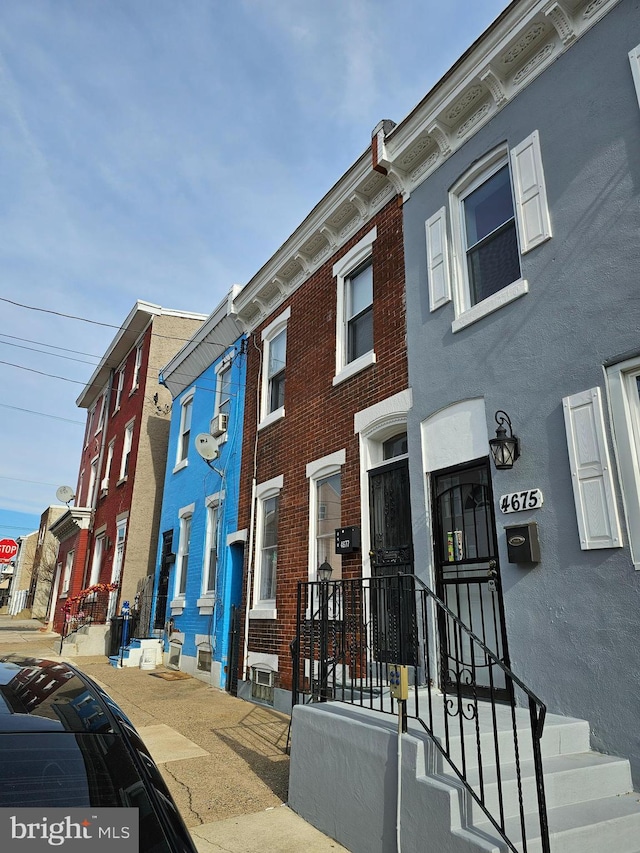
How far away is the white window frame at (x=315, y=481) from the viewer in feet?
26.6

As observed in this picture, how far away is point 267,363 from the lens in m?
11.1

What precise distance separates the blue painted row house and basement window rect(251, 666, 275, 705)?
2.97 feet

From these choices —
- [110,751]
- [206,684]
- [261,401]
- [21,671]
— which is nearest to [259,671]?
[206,684]

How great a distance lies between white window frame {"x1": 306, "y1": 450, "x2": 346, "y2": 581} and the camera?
8.11 meters

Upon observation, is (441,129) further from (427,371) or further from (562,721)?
(562,721)

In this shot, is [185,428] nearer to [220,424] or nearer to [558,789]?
[220,424]

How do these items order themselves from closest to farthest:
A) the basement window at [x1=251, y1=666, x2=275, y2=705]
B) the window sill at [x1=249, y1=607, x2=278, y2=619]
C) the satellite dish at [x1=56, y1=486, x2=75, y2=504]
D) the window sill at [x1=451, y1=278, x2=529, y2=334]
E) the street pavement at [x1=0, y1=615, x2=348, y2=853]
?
the street pavement at [x1=0, y1=615, x2=348, y2=853] → the window sill at [x1=451, y1=278, x2=529, y2=334] → the basement window at [x1=251, y1=666, x2=275, y2=705] → the window sill at [x1=249, y1=607, x2=278, y2=619] → the satellite dish at [x1=56, y1=486, x2=75, y2=504]

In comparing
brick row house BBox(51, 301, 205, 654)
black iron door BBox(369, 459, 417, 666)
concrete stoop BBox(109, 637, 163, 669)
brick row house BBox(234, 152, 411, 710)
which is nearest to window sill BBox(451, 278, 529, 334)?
brick row house BBox(234, 152, 411, 710)

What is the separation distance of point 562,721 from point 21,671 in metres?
3.70

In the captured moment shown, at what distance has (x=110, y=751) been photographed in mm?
1914

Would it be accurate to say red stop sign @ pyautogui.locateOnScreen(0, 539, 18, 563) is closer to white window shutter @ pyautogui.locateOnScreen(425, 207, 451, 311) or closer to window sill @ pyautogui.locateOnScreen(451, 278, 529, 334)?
white window shutter @ pyautogui.locateOnScreen(425, 207, 451, 311)

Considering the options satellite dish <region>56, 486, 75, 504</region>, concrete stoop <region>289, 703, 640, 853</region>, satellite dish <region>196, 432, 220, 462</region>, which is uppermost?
satellite dish <region>56, 486, 75, 504</region>

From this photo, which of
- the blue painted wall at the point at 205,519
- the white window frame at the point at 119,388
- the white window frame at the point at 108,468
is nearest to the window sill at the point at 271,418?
the blue painted wall at the point at 205,519

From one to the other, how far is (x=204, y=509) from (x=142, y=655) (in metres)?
3.55
